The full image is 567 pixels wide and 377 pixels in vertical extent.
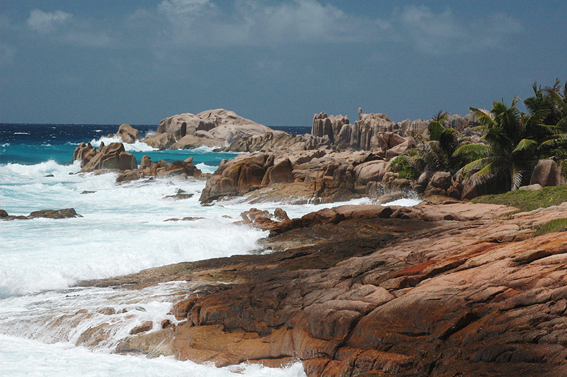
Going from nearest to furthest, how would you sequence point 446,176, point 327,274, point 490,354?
point 490,354 < point 327,274 < point 446,176

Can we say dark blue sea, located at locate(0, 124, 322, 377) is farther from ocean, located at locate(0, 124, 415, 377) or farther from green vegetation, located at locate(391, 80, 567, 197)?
green vegetation, located at locate(391, 80, 567, 197)

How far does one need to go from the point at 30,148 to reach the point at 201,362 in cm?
8153

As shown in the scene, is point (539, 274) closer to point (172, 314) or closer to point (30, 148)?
point (172, 314)

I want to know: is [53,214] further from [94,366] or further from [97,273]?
[94,366]

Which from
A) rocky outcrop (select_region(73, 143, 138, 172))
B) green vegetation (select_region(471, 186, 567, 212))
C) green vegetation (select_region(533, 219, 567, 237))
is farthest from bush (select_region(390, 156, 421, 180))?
rocky outcrop (select_region(73, 143, 138, 172))

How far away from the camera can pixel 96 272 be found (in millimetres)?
15109

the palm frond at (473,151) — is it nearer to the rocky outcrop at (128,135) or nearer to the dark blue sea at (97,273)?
the dark blue sea at (97,273)

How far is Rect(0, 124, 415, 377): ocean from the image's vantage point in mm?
9680

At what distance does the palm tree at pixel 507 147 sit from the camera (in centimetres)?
2305

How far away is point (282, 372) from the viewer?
8.70 metres

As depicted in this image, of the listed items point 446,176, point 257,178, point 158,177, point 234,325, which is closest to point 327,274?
point 234,325

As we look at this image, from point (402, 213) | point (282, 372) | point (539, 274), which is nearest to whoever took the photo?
point (539, 274)

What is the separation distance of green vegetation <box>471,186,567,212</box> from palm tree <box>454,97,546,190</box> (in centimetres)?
303

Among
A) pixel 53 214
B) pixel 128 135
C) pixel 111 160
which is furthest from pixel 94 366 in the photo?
pixel 128 135
